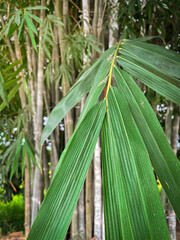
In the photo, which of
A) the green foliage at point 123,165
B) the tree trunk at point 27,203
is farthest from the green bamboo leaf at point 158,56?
the tree trunk at point 27,203

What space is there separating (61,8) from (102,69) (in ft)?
3.76

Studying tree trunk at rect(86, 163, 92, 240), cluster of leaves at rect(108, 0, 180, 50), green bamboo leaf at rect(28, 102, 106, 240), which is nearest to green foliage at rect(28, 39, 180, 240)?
green bamboo leaf at rect(28, 102, 106, 240)

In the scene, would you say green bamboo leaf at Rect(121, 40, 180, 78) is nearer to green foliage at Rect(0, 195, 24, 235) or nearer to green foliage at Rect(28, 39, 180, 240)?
green foliage at Rect(28, 39, 180, 240)

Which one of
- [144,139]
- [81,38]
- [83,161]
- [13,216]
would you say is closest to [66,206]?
[83,161]

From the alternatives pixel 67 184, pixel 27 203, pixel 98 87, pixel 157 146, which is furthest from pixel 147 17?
pixel 27 203

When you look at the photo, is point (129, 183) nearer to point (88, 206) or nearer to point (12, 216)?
point (88, 206)

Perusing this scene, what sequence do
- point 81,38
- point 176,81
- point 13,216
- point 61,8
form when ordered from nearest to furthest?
point 176,81, point 81,38, point 61,8, point 13,216

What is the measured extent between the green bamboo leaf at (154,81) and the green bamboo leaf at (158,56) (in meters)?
0.03

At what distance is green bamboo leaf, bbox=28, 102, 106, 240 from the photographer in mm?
382

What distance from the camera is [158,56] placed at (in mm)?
630

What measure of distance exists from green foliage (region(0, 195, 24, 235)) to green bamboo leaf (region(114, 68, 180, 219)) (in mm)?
2921

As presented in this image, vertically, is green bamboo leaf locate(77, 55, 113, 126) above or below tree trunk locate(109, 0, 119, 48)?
below

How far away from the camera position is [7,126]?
219 cm

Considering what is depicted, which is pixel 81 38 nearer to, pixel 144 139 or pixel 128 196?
pixel 144 139
